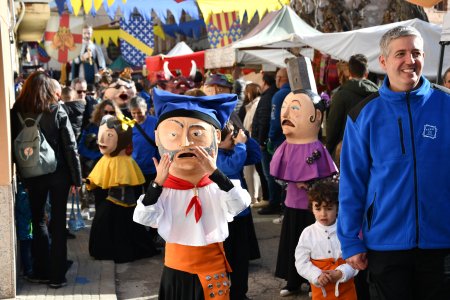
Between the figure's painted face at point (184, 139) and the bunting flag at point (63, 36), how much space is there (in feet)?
34.9

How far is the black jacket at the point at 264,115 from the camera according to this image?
970 centimetres

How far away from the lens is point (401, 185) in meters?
3.46

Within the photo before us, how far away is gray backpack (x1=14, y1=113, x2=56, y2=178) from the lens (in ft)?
19.5

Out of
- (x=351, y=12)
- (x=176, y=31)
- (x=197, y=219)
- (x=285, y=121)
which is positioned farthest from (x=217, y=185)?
(x=176, y=31)

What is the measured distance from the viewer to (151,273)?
281 inches

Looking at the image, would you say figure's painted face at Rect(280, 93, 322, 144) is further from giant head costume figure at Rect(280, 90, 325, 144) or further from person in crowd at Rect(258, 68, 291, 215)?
person in crowd at Rect(258, 68, 291, 215)

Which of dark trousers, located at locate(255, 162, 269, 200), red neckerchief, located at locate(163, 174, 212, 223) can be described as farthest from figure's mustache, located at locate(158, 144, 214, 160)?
dark trousers, located at locate(255, 162, 269, 200)

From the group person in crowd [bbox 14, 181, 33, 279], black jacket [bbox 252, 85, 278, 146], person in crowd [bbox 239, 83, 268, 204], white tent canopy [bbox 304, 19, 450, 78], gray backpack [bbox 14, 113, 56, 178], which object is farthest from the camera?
person in crowd [bbox 239, 83, 268, 204]

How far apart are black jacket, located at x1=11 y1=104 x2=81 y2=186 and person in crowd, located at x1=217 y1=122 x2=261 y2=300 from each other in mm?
1255

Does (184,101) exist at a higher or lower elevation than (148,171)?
higher

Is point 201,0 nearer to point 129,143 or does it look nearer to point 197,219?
point 129,143

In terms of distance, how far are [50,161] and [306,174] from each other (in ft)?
6.91

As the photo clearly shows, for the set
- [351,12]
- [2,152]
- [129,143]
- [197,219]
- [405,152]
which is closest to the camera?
[405,152]

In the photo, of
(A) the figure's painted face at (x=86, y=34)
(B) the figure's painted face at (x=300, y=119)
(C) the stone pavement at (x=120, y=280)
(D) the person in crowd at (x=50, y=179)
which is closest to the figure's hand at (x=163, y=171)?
(B) the figure's painted face at (x=300, y=119)
